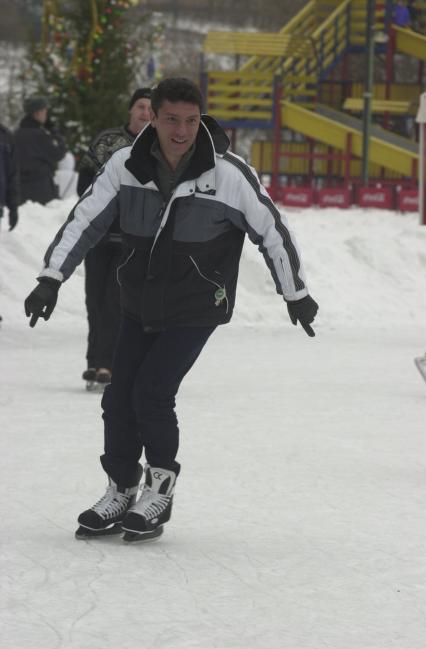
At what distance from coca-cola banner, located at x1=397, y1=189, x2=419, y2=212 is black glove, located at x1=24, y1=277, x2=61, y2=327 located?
15449 mm

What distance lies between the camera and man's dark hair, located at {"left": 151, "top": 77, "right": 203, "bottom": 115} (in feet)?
14.5

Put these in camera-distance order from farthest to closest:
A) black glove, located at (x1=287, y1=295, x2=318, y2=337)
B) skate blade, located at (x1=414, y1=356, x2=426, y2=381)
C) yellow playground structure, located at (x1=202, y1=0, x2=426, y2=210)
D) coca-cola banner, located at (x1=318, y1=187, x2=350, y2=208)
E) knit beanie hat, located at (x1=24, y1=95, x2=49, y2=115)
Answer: yellow playground structure, located at (x1=202, y1=0, x2=426, y2=210), coca-cola banner, located at (x1=318, y1=187, x2=350, y2=208), knit beanie hat, located at (x1=24, y1=95, x2=49, y2=115), skate blade, located at (x1=414, y1=356, x2=426, y2=381), black glove, located at (x1=287, y1=295, x2=318, y2=337)

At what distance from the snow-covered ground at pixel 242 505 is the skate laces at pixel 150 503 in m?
0.10

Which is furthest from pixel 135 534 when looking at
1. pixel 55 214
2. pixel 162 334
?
pixel 55 214

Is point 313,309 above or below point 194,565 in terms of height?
above

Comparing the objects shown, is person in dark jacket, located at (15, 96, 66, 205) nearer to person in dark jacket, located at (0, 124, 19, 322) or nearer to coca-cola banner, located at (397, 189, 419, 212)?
person in dark jacket, located at (0, 124, 19, 322)

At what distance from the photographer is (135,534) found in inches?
180

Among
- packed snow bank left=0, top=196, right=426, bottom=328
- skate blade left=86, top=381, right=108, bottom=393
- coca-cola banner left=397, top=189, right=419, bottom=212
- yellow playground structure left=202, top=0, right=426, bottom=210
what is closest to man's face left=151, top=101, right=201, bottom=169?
skate blade left=86, top=381, right=108, bottom=393

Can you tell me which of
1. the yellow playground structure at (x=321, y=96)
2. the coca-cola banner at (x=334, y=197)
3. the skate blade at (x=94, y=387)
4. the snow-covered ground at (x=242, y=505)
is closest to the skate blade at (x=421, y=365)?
the snow-covered ground at (x=242, y=505)

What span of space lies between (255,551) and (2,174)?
6.52m

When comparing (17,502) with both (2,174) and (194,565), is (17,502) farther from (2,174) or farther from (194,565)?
(2,174)

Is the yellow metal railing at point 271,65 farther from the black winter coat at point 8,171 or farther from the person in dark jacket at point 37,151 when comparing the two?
the black winter coat at point 8,171

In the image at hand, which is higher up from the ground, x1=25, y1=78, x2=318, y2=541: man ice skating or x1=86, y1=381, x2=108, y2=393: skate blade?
x1=25, y1=78, x2=318, y2=541: man ice skating

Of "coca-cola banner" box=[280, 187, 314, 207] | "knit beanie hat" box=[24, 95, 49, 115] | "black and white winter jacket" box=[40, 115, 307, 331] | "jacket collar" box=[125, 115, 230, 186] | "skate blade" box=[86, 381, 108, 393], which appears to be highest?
"jacket collar" box=[125, 115, 230, 186]
